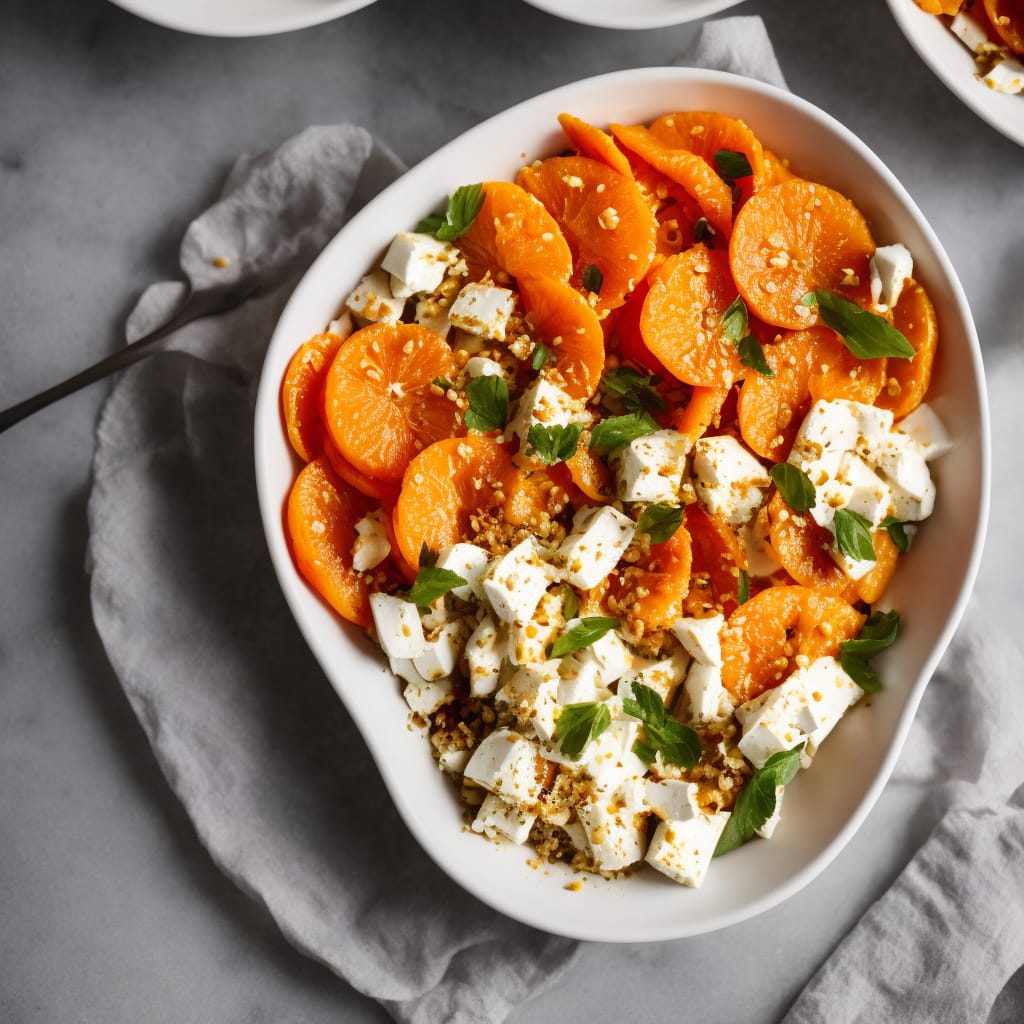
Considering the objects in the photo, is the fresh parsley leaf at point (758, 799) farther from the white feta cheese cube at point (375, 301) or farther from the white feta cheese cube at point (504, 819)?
the white feta cheese cube at point (375, 301)

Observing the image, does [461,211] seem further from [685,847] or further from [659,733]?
[685,847]

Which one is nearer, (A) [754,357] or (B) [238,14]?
(A) [754,357]

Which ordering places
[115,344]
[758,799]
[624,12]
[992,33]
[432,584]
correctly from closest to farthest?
[432,584], [758,799], [624,12], [992,33], [115,344]

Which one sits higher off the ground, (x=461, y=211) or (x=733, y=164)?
(x=733, y=164)

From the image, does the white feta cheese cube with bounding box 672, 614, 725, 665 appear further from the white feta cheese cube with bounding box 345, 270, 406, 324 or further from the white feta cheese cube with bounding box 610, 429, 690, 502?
the white feta cheese cube with bounding box 345, 270, 406, 324

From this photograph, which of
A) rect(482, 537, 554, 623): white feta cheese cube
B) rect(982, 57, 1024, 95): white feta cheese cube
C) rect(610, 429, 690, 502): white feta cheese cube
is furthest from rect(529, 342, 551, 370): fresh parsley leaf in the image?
rect(982, 57, 1024, 95): white feta cheese cube

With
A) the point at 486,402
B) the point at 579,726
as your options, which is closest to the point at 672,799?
the point at 579,726

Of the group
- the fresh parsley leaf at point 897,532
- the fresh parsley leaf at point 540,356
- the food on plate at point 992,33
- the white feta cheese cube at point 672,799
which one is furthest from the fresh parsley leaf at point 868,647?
the food on plate at point 992,33
